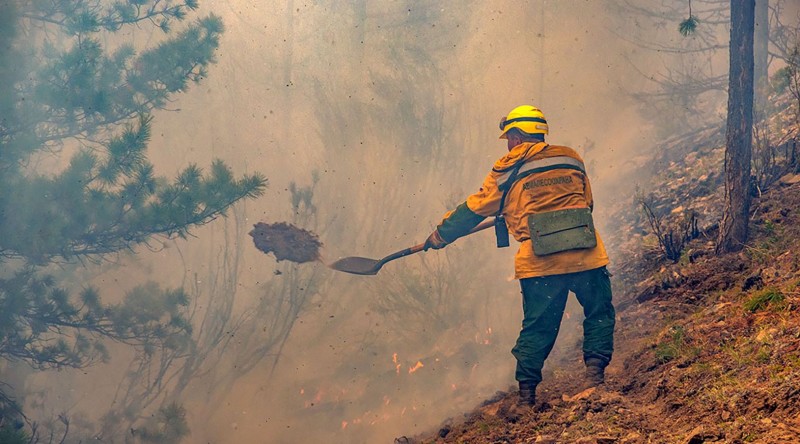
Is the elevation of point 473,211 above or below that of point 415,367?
above

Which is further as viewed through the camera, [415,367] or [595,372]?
[415,367]

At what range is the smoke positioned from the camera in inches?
330

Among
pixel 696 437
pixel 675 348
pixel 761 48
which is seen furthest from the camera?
pixel 761 48

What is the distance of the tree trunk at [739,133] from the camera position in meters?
5.67

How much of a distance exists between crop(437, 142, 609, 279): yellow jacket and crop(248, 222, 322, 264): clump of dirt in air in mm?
5795

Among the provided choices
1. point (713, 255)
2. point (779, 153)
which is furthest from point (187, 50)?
point (779, 153)

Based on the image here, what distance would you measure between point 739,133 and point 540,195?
2571 millimetres

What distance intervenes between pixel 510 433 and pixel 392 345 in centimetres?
459

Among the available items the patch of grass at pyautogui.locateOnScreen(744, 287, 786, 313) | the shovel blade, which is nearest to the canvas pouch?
the patch of grass at pyautogui.locateOnScreen(744, 287, 786, 313)

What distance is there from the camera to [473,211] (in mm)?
4887

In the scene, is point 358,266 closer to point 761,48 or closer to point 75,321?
point 75,321

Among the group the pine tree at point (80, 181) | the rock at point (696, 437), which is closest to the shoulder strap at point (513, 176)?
the rock at point (696, 437)

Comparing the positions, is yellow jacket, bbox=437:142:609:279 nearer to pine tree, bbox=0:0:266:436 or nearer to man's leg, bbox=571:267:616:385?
man's leg, bbox=571:267:616:385

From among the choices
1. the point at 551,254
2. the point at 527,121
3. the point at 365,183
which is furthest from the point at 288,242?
the point at 551,254
